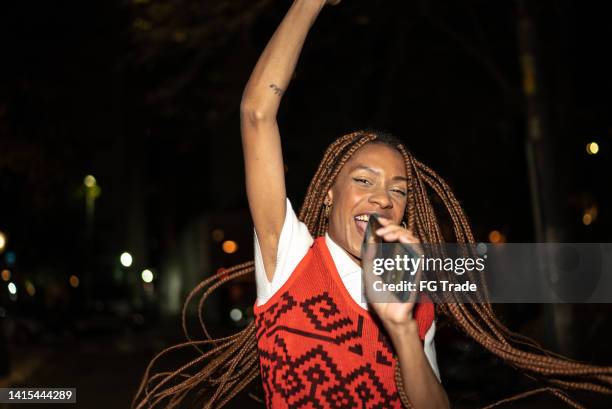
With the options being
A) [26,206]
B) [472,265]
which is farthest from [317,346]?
[26,206]

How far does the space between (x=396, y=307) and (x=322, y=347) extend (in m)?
0.49

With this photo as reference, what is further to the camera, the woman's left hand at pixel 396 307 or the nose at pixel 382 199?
the nose at pixel 382 199

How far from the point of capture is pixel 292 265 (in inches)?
105

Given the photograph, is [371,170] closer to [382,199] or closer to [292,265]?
[382,199]

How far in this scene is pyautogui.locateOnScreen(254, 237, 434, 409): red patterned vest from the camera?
2496 mm

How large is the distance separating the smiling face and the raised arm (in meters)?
0.23

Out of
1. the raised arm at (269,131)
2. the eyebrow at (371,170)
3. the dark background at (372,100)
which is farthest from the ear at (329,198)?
the dark background at (372,100)

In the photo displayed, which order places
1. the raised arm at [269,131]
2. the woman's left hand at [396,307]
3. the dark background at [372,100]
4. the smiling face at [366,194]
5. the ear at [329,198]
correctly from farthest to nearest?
the dark background at [372,100] < the ear at [329,198] < the smiling face at [366,194] < the raised arm at [269,131] < the woman's left hand at [396,307]

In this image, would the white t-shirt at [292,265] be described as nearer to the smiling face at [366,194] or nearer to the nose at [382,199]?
the smiling face at [366,194]

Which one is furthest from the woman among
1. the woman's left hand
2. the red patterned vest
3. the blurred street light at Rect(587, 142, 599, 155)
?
the blurred street light at Rect(587, 142, 599, 155)

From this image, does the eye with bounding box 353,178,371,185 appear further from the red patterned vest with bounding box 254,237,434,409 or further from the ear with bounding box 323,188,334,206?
the red patterned vest with bounding box 254,237,434,409

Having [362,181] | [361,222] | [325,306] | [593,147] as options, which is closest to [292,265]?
[325,306]

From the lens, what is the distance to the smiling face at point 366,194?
272 cm

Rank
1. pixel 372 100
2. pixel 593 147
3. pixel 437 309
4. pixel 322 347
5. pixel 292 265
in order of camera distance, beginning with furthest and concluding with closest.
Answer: pixel 372 100, pixel 593 147, pixel 437 309, pixel 292 265, pixel 322 347
